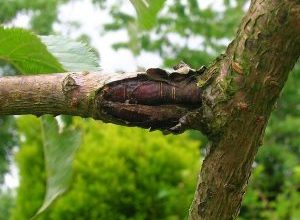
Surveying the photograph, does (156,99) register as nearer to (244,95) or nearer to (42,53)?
(244,95)

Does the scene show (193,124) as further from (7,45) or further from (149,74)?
(7,45)

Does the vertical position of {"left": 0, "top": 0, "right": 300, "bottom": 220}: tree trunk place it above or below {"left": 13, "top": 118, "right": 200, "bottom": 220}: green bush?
above

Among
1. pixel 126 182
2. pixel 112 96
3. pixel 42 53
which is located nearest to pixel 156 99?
pixel 112 96

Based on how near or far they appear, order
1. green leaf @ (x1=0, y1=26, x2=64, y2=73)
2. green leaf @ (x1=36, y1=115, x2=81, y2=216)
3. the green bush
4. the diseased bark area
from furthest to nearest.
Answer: the green bush, green leaf @ (x1=36, y1=115, x2=81, y2=216), green leaf @ (x1=0, y1=26, x2=64, y2=73), the diseased bark area

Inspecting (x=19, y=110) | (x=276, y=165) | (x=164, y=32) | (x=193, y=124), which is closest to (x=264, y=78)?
(x=193, y=124)

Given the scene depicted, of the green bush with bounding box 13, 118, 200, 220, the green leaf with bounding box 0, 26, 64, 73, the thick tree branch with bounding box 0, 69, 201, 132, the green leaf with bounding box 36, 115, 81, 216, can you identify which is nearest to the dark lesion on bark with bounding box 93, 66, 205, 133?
the thick tree branch with bounding box 0, 69, 201, 132

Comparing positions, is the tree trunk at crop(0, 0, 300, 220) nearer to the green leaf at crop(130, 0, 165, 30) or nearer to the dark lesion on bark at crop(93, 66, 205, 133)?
the dark lesion on bark at crop(93, 66, 205, 133)
